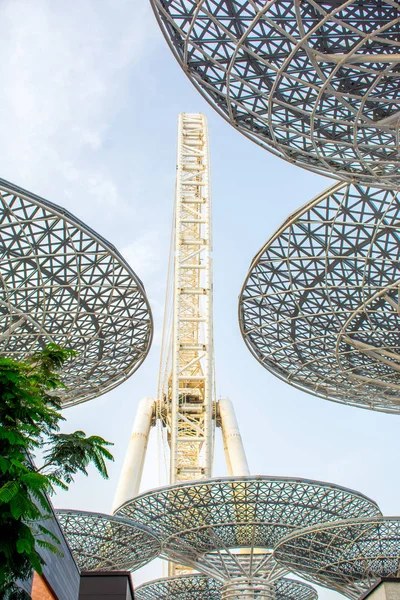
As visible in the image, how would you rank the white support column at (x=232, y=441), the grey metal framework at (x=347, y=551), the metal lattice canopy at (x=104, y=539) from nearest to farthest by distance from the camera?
the metal lattice canopy at (x=104, y=539) → the grey metal framework at (x=347, y=551) → the white support column at (x=232, y=441)

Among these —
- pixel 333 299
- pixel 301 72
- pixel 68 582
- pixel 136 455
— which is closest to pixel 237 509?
pixel 333 299

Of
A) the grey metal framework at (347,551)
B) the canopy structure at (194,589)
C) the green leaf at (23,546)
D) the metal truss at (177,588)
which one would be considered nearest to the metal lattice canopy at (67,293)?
the grey metal framework at (347,551)

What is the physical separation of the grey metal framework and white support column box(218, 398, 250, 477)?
13.7 metres

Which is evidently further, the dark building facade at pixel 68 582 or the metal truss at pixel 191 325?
the metal truss at pixel 191 325

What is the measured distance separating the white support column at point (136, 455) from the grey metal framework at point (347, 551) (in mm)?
16344

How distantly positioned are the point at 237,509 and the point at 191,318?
31123mm

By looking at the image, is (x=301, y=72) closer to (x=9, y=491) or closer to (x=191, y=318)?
(x=9, y=491)

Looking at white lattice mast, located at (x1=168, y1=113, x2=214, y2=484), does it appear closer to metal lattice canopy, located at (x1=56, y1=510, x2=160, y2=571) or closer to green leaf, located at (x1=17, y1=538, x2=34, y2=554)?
metal lattice canopy, located at (x1=56, y1=510, x2=160, y2=571)

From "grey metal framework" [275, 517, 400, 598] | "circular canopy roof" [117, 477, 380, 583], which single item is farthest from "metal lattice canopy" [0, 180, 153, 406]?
"grey metal framework" [275, 517, 400, 598]

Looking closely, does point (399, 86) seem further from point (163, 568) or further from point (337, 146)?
point (163, 568)

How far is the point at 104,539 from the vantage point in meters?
39.2

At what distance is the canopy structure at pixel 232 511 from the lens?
39.3 metres

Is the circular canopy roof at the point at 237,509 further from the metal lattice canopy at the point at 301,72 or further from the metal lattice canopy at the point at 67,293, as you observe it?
the metal lattice canopy at the point at 301,72

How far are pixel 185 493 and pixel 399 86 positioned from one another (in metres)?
26.7
